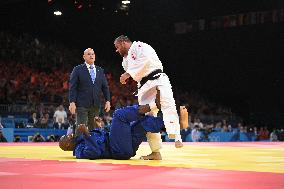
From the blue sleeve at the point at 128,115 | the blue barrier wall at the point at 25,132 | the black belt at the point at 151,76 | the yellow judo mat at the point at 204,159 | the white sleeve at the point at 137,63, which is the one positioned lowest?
the yellow judo mat at the point at 204,159

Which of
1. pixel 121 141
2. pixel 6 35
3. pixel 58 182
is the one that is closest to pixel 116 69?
pixel 6 35

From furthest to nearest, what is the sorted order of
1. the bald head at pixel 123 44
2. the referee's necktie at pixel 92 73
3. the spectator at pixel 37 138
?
1. the spectator at pixel 37 138
2. the referee's necktie at pixel 92 73
3. the bald head at pixel 123 44

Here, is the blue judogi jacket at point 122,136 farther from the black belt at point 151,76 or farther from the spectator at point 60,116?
the spectator at point 60,116

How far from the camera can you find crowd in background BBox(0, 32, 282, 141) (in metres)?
17.6

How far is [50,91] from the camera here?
64.5ft

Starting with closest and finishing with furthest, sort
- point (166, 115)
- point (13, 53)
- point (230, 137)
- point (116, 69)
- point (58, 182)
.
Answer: point (58, 182) → point (166, 115) → point (230, 137) → point (13, 53) → point (116, 69)

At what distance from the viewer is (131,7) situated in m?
27.5

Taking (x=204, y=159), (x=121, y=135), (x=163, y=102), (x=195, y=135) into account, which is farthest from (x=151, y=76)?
(x=195, y=135)

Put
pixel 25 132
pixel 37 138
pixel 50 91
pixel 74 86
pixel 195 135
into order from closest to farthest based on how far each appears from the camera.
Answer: pixel 74 86 < pixel 37 138 < pixel 25 132 < pixel 195 135 < pixel 50 91

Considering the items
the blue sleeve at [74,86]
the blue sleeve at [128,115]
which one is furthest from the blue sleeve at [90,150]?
the blue sleeve at [74,86]

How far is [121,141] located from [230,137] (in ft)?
45.1

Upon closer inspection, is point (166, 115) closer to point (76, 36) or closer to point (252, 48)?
point (252, 48)

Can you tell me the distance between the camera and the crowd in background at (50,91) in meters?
17.6

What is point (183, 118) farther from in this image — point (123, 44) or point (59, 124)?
point (59, 124)
